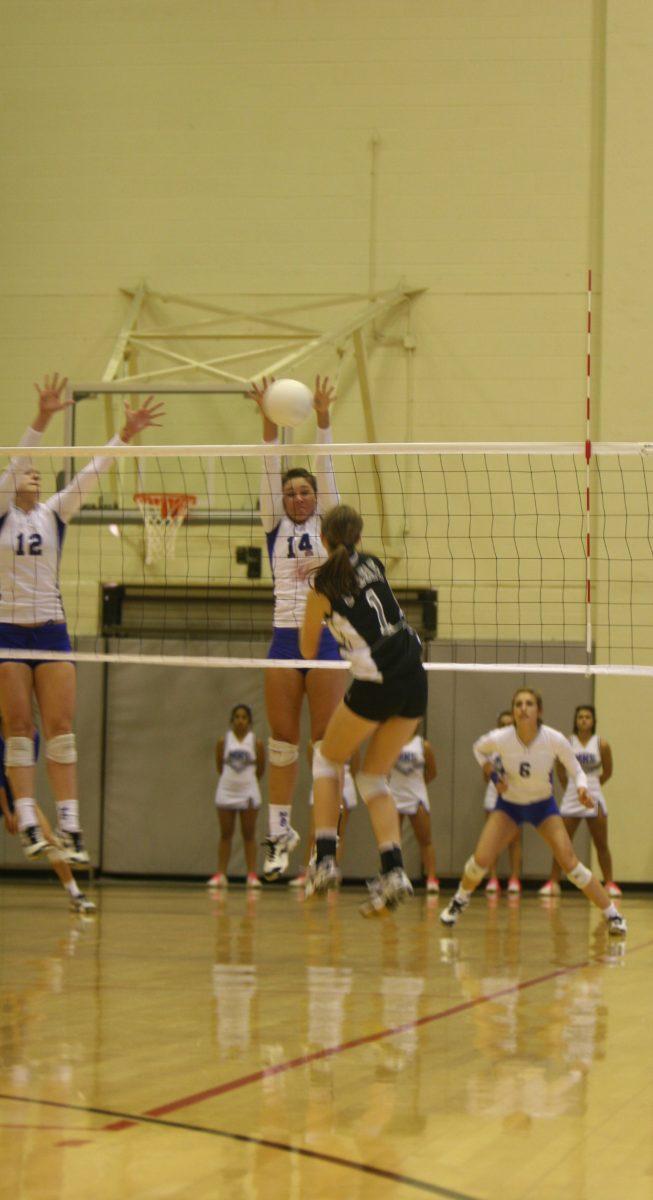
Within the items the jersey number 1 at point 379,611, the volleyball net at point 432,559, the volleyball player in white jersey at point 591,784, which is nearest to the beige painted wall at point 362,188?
the volleyball net at point 432,559

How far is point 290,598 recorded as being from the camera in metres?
8.65

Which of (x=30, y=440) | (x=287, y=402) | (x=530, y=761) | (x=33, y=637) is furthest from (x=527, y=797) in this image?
(x=30, y=440)

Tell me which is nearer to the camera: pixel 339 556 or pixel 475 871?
pixel 339 556

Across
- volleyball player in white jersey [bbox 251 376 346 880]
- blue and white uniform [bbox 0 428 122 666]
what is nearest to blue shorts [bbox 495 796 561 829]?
volleyball player in white jersey [bbox 251 376 346 880]

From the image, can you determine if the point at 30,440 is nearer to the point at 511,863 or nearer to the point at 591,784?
the point at 591,784

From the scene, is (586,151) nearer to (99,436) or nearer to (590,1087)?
(99,436)

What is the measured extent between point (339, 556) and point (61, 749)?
3.28m

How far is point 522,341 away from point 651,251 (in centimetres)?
177

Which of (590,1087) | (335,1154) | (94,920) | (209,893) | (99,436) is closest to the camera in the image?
(335,1154)

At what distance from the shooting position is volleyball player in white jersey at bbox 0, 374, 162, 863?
9102 mm

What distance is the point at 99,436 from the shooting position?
15727 millimetres

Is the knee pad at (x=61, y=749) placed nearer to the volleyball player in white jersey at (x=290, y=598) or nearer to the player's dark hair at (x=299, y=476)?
the volleyball player in white jersey at (x=290, y=598)

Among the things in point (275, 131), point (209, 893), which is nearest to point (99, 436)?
point (275, 131)

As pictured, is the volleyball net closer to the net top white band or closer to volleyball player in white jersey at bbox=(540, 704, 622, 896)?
volleyball player in white jersey at bbox=(540, 704, 622, 896)
